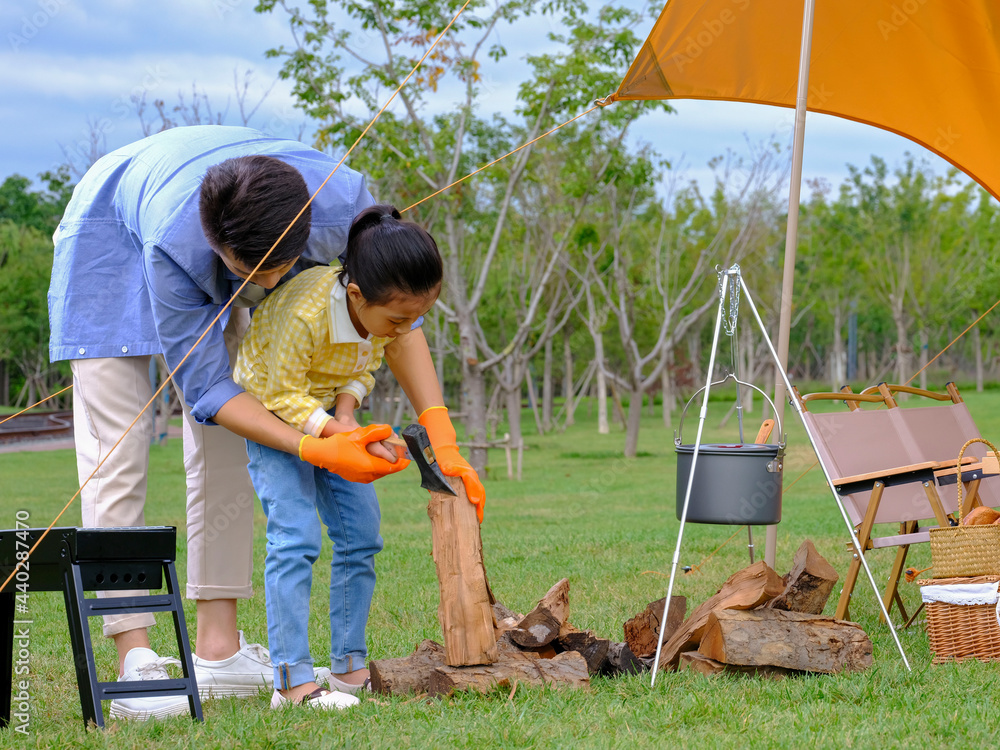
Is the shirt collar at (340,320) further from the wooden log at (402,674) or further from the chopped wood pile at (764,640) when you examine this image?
the chopped wood pile at (764,640)

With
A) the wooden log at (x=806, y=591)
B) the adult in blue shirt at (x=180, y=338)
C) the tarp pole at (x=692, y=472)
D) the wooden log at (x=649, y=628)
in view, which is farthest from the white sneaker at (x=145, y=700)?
the wooden log at (x=806, y=591)

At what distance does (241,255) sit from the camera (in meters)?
2.38

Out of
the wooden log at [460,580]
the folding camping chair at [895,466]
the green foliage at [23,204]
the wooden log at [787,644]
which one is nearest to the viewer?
the wooden log at [460,580]

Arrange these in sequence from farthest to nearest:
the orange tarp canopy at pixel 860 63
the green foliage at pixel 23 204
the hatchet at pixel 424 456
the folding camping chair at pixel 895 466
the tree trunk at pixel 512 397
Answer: the green foliage at pixel 23 204, the tree trunk at pixel 512 397, the orange tarp canopy at pixel 860 63, the folding camping chair at pixel 895 466, the hatchet at pixel 424 456

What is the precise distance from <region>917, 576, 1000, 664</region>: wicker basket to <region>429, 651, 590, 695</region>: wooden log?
1185 millimetres

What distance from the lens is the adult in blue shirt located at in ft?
8.11

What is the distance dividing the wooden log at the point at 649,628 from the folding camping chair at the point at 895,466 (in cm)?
62

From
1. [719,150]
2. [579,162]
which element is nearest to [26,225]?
[719,150]

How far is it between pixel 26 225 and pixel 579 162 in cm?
2861

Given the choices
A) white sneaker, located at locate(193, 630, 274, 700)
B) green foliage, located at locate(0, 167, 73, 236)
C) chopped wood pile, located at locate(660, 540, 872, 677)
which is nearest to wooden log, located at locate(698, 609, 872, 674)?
chopped wood pile, located at locate(660, 540, 872, 677)

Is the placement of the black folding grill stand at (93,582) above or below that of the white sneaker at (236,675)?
above

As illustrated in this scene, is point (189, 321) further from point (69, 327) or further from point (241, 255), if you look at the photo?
point (69, 327)

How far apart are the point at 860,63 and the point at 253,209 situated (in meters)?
3.63

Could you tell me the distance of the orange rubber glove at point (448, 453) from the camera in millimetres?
2613
